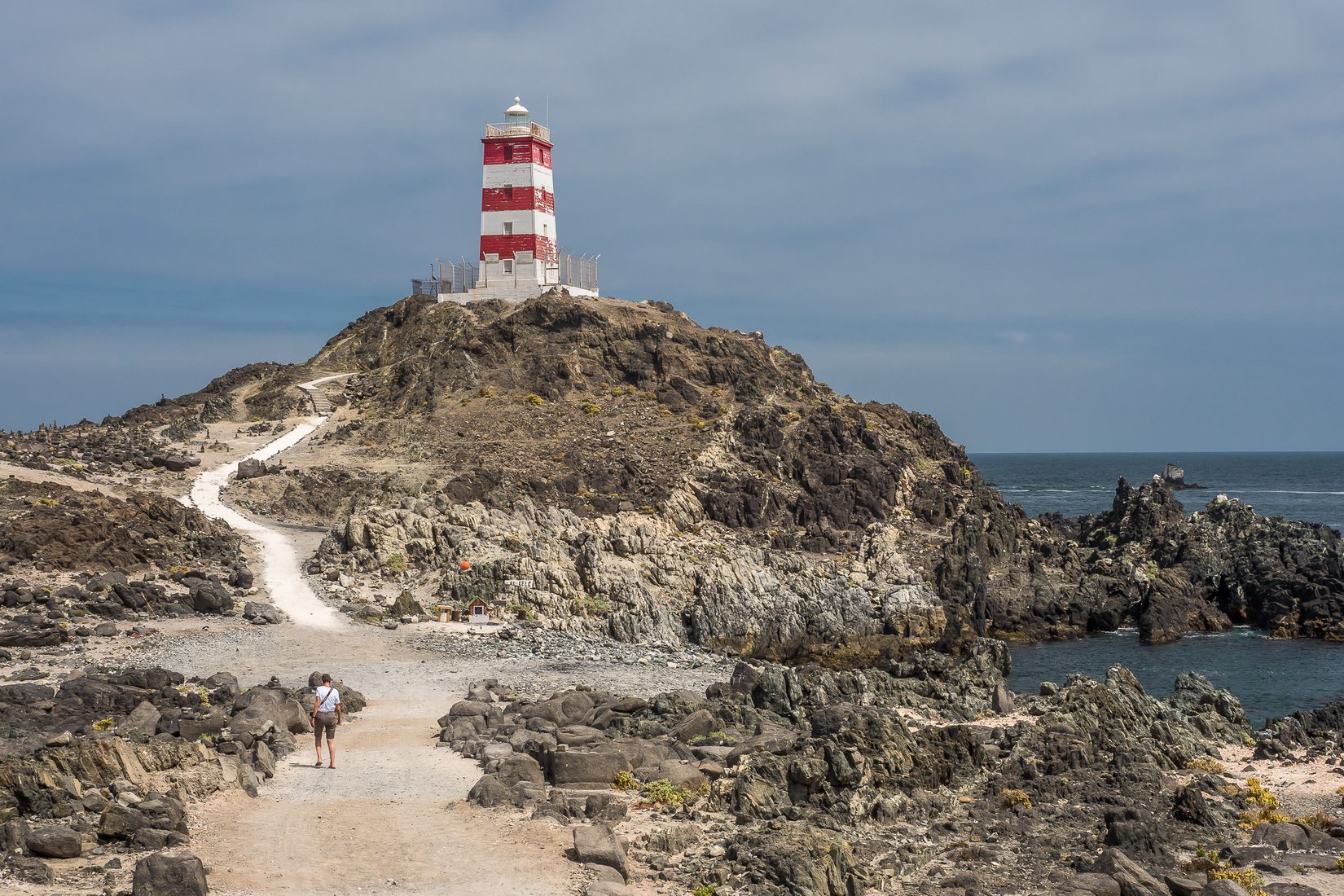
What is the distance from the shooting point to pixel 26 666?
29000 millimetres

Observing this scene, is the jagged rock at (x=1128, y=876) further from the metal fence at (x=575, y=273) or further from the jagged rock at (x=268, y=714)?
the metal fence at (x=575, y=273)

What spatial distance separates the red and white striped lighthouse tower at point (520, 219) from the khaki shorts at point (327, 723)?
1913 inches

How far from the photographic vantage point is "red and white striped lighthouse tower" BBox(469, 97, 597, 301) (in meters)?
66.9

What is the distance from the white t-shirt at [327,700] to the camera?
21.8 m

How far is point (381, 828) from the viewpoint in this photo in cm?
1852

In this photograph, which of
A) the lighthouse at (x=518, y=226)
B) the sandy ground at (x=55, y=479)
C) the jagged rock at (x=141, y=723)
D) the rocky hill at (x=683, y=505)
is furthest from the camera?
the lighthouse at (x=518, y=226)

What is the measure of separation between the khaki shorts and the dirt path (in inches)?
22.5

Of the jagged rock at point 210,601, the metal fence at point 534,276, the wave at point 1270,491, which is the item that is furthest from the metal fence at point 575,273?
the wave at point 1270,491

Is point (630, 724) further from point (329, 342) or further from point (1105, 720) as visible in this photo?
point (329, 342)

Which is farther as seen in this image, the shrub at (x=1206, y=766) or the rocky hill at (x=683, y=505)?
the rocky hill at (x=683, y=505)

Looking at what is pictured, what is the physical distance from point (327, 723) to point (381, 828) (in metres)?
3.71

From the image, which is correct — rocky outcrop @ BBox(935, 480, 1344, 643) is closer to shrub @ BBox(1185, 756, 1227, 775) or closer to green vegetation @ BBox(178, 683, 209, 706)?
shrub @ BBox(1185, 756, 1227, 775)

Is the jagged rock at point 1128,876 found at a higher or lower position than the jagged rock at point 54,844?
lower

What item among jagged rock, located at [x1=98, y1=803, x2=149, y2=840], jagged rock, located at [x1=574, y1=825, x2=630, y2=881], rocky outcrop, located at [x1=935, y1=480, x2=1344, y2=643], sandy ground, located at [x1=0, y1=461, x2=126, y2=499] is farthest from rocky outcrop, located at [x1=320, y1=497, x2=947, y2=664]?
jagged rock, located at [x1=98, y1=803, x2=149, y2=840]
